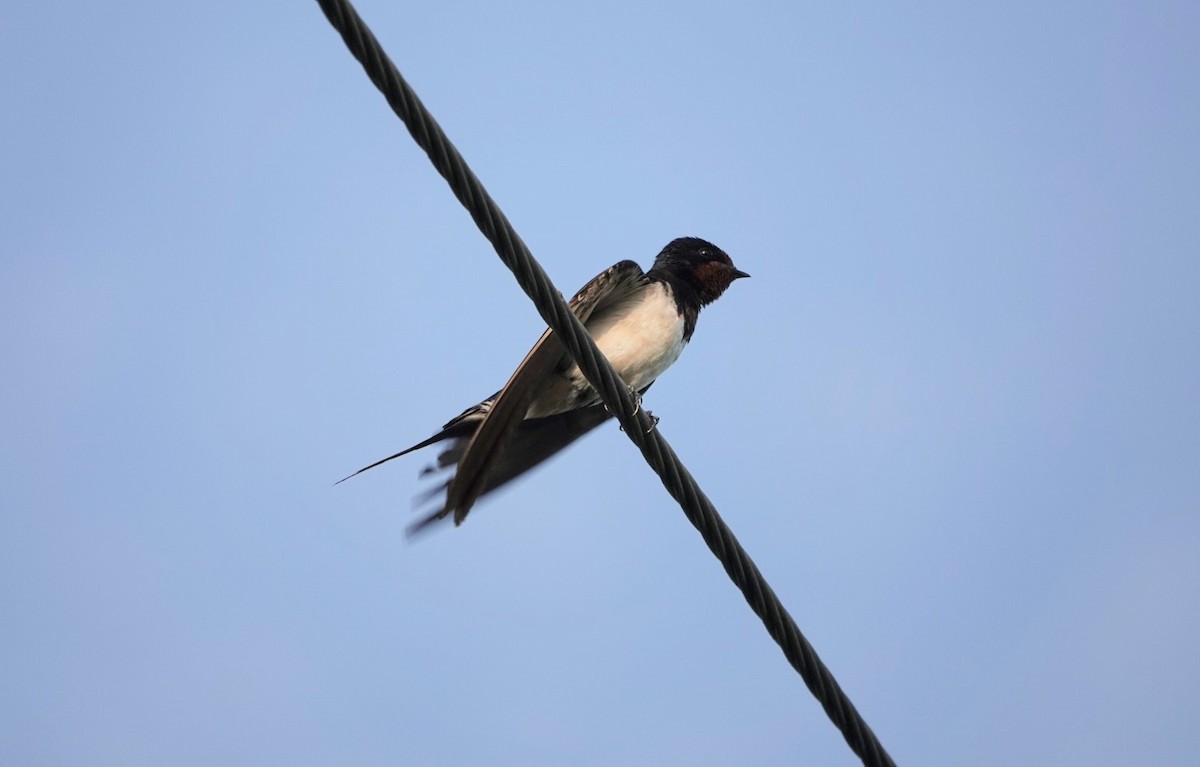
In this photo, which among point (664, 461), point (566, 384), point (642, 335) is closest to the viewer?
point (664, 461)

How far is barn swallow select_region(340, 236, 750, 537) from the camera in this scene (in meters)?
5.00

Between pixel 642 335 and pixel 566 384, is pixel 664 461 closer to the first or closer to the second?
pixel 566 384

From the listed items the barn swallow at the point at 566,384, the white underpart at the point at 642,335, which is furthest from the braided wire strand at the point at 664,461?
the white underpart at the point at 642,335

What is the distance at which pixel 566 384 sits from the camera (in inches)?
249

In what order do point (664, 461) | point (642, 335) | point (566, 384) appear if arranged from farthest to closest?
point (642, 335), point (566, 384), point (664, 461)

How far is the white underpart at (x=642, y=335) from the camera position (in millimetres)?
6711

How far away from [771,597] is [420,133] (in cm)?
185

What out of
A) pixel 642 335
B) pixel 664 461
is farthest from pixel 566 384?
pixel 664 461

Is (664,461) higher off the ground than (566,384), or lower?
lower

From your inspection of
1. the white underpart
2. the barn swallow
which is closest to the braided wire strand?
the barn swallow

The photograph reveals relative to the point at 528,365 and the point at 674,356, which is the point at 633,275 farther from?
the point at 528,365

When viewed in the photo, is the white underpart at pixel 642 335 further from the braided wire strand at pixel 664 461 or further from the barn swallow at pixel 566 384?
the braided wire strand at pixel 664 461

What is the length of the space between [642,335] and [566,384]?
0.67 m

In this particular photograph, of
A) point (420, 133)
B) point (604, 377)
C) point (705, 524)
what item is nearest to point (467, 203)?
point (420, 133)
